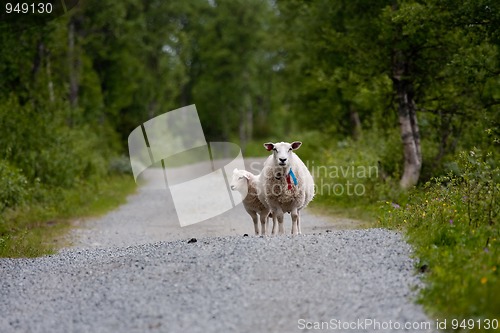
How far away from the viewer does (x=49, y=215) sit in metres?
18.2

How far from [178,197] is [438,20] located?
13.9 metres

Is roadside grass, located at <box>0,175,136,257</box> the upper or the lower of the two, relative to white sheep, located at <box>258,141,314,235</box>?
lower

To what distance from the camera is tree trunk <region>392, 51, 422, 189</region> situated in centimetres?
1872

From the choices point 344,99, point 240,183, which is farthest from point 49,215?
point 344,99

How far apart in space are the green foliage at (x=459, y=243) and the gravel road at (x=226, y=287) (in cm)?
27

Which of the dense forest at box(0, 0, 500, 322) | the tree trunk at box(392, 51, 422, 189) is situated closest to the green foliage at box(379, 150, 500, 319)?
the dense forest at box(0, 0, 500, 322)

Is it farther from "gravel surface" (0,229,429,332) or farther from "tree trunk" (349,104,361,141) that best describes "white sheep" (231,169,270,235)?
"tree trunk" (349,104,361,141)

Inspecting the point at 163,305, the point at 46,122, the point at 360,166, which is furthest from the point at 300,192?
the point at 46,122

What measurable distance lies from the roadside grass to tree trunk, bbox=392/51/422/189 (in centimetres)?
953

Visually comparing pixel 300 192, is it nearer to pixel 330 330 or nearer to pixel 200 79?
pixel 330 330

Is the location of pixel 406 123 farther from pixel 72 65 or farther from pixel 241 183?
pixel 72 65

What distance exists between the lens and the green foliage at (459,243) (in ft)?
22.2

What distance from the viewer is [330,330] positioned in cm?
668

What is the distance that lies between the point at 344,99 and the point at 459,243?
21878 millimetres
